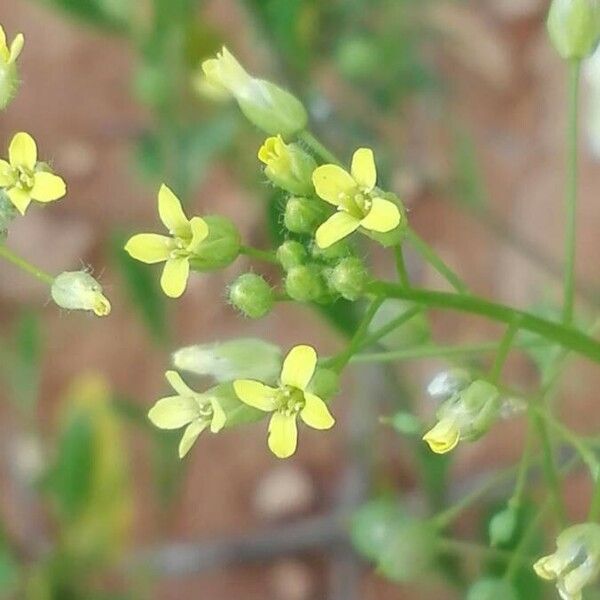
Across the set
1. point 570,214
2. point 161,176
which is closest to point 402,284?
point 570,214

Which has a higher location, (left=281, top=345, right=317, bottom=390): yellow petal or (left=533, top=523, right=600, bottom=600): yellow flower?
(left=281, top=345, right=317, bottom=390): yellow petal

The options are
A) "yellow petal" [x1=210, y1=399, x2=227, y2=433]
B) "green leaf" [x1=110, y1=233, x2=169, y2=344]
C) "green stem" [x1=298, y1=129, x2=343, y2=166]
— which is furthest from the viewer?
"green leaf" [x1=110, y1=233, x2=169, y2=344]

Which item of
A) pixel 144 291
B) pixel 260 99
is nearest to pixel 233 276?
pixel 144 291

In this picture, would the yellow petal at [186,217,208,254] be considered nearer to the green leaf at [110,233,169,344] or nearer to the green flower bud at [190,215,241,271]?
the green flower bud at [190,215,241,271]

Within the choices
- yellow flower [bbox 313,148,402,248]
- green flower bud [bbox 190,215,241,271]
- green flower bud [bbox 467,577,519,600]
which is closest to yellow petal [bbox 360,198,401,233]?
yellow flower [bbox 313,148,402,248]

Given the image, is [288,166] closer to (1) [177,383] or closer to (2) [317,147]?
(2) [317,147]

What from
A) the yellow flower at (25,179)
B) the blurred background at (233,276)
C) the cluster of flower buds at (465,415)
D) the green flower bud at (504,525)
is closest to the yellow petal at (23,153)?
the yellow flower at (25,179)

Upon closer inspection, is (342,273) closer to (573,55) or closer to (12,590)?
(573,55)
